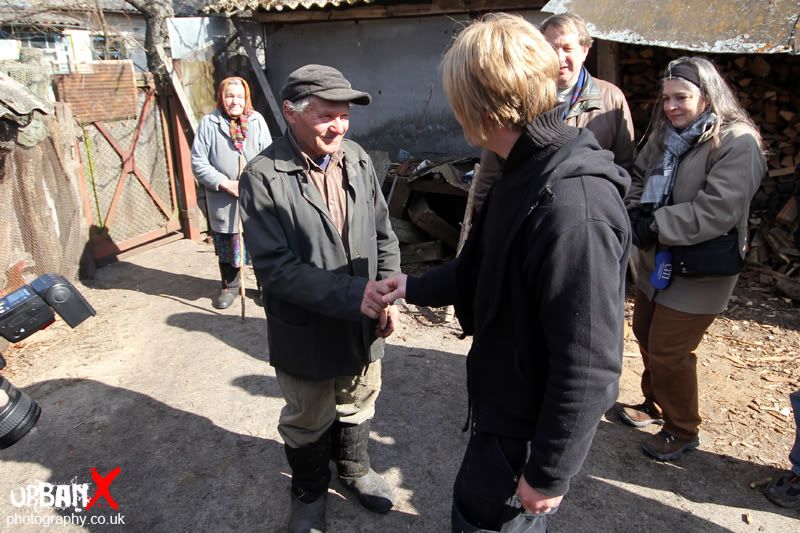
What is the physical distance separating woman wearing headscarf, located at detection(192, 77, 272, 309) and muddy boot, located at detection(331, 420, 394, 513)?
2701 mm

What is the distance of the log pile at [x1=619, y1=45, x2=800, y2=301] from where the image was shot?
522cm

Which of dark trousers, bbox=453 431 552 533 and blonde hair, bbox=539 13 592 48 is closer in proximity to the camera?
dark trousers, bbox=453 431 552 533

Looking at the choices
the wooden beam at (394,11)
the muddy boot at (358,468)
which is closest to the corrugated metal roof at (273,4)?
the wooden beam at (394,11)

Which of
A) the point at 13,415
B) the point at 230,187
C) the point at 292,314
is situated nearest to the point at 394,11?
the point at 230,187

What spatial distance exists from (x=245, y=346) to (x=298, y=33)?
604 cm

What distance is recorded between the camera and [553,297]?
133cm

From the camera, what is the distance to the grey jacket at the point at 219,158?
4848 mm

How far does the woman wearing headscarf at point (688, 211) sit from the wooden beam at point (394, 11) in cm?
420

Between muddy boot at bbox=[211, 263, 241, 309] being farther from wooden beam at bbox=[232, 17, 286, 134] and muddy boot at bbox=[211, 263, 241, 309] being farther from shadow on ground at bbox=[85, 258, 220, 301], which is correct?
wooden beam at bbox=[232, 17, 286, 134]

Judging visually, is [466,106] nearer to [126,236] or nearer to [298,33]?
[126,236]

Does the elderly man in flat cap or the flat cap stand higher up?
the flat cap

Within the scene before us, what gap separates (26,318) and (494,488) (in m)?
1.63

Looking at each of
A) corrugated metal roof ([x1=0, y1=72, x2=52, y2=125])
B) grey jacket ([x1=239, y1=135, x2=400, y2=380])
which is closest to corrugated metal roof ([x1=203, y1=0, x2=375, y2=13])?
corrugated metal roof ([x1=0, y1=72, x2=52, y2=125])

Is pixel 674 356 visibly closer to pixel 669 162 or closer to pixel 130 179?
pixel 669 162
